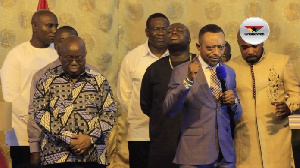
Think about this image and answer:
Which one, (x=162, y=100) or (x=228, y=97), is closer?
(x=228, y=97)

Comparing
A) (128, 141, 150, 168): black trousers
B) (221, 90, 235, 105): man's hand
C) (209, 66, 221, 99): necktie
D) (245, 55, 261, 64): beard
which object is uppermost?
(245, 55, 261, 64): beard

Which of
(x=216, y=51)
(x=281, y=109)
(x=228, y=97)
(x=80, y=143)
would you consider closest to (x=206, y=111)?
(x=228, y=97)

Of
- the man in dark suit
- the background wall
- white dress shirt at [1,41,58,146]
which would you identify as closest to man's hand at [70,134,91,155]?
the man in dark suit

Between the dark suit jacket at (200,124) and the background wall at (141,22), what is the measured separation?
3.65 m

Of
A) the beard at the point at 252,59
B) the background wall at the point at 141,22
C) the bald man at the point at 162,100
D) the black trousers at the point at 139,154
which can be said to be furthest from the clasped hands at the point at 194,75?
the background wall at the point at 141,22

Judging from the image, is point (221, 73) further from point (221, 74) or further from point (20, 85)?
point (20, 85)

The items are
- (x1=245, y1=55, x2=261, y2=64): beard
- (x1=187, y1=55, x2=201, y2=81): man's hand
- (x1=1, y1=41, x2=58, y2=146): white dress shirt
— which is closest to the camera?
(x1=187, y1=55, x2=201, y2=81): man's hand

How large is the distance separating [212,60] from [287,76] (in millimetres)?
909

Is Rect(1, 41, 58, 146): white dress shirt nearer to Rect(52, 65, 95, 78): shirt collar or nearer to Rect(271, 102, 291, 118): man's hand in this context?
Rect(52, 65, 95, 78): shirt collar

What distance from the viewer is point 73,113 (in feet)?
19.8

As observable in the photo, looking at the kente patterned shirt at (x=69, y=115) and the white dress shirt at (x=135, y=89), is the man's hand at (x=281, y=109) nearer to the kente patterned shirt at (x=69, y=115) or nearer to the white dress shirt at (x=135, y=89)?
the kente patterned shirt at (x=69, y=115)

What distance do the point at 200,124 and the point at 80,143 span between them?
3.23 feet

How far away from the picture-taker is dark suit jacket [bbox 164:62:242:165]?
5.70 meters

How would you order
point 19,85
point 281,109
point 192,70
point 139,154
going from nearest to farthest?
point 192,70, point 281,109, point 19,85, point 139,154
